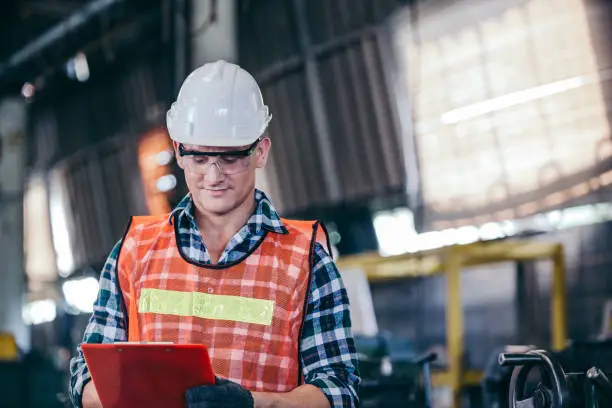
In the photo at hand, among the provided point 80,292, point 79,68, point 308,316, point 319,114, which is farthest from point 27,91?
point 308,316

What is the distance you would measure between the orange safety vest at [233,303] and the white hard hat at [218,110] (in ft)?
0.97

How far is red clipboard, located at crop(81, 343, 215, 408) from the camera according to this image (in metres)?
2.44

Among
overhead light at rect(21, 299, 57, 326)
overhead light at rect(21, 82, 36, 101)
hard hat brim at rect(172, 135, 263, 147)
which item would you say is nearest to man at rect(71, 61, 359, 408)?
hard hat brim at rect(172, 135, 263, 147)

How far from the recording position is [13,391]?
29.6 feet

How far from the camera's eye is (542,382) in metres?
2.99

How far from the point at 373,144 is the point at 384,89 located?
52 cm

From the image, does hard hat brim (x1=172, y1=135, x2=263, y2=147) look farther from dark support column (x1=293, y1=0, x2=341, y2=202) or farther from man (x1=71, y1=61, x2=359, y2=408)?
dark support column (x1=293, y1=0, x2=341, y2=202)

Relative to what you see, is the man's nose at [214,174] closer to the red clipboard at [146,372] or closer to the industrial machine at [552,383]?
the red clipboard at [146,372]

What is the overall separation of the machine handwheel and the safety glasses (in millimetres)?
929

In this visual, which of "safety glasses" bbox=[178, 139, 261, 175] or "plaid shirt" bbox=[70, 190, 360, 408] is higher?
"safety glasses" bbox=[178, 139, 261, 175]

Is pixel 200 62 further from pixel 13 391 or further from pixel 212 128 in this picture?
pixel 212 128

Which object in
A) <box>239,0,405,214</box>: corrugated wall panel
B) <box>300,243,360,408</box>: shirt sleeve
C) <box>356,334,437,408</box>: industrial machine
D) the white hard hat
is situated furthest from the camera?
<box>239,0,405,214</box>: corrugated wall panel

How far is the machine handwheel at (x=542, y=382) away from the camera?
282 cm

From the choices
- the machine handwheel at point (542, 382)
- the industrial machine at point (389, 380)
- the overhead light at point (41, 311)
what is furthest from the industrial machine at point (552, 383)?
the overhead light at point (41, 311)
